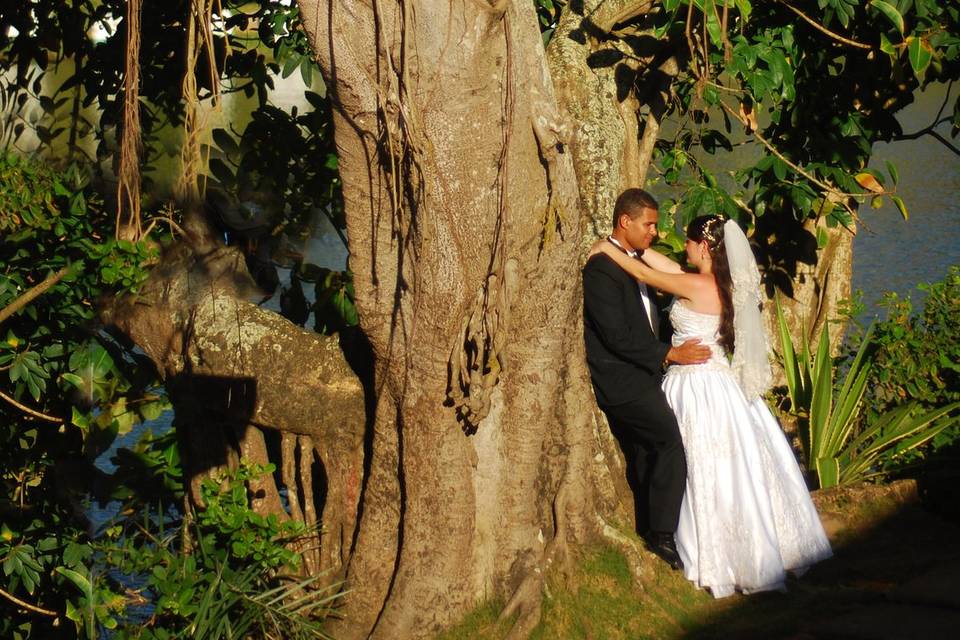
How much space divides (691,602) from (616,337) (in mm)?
1278

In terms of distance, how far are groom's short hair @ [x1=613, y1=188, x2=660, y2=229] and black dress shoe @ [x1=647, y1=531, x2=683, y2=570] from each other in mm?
1529

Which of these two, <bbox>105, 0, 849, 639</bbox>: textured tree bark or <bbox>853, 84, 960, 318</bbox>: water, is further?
<bbox>853, 84, 960, 318</bbox>: water

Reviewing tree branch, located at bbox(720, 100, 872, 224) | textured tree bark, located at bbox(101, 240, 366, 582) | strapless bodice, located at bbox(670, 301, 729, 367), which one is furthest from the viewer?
tree branch, located at bbox(720, 100, 872, 224)

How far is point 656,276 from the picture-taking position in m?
5.64

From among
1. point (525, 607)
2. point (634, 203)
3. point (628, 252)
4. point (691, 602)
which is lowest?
point (691, 602)

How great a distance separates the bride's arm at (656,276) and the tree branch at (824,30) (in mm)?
1386

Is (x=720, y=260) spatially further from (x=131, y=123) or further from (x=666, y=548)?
(x=131, y=123)

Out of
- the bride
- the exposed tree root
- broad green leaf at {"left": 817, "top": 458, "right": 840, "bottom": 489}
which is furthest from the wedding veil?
broad green leaf at {"left": 817, "top": 458, "right": 840, "bottom": 489}

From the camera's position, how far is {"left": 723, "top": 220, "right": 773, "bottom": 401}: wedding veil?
577 cm

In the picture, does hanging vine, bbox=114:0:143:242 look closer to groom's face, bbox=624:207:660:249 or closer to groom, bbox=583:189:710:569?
groom, bbox=583:189:710:569

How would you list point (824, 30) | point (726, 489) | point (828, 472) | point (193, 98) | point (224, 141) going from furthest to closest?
point (224, 141)
point (828, 472)
point (824, 30)
point (726, 489)
point (193, 98)

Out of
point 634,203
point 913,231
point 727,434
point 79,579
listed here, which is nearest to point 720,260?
point 634,203

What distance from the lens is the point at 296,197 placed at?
24.3ft

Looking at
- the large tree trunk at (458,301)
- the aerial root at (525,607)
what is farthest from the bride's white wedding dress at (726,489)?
the aerial root at (525,607)
